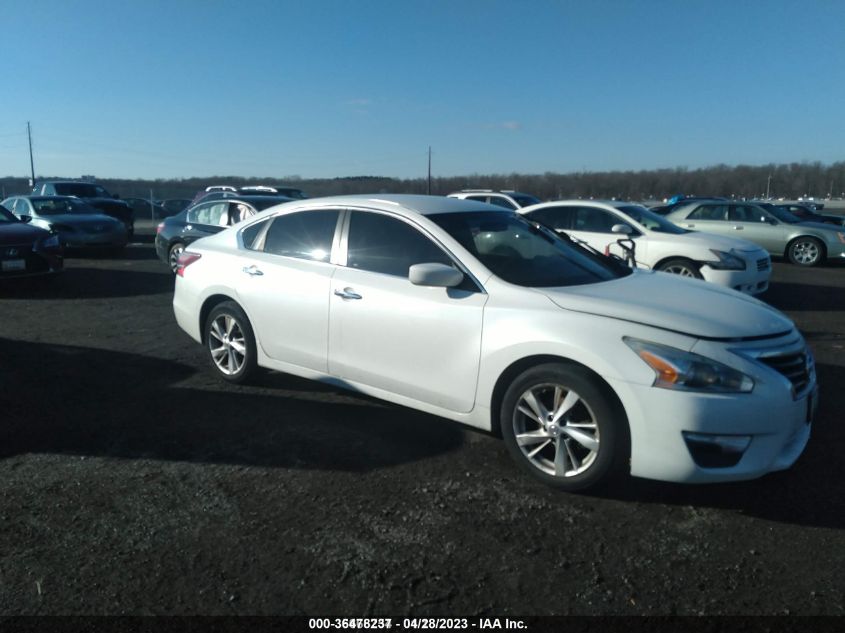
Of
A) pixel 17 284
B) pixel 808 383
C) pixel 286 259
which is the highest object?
pixel 286 259

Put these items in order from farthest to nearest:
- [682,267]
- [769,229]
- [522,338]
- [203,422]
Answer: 1. [769,229]
2. [682,267]
3. [203,422]
4. [522,338]

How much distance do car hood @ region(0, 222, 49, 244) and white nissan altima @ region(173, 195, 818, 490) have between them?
21.9 feet

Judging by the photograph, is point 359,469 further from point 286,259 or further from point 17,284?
point 17,284

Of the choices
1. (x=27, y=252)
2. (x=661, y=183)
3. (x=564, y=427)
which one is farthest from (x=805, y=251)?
(x=661, y=183)

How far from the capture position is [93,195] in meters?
24.4

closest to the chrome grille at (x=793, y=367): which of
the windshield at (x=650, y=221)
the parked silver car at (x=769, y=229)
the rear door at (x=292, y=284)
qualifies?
the rear door at (x=292, y=284)

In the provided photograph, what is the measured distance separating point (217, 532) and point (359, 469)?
102 cm

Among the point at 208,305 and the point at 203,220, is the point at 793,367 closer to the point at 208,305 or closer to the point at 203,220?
the point at 208,305

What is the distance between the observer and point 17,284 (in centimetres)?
1245

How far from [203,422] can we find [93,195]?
21.7 meters

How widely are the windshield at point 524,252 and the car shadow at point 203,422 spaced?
1214 mm

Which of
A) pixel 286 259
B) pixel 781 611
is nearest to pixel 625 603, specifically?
pixel 781 611

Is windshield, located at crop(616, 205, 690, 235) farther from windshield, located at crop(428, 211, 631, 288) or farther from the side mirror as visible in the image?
the side mirror

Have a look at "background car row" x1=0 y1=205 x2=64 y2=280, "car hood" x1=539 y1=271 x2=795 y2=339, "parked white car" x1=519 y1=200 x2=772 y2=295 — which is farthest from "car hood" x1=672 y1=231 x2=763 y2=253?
"background car row" x1=0 y1=205 x2=64 y2=280
